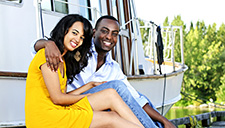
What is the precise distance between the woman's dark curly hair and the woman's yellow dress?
0.21m

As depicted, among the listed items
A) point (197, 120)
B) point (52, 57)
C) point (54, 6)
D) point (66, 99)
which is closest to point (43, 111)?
point (66, 99)

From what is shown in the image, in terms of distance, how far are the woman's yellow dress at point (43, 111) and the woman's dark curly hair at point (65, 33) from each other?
0.21 meters

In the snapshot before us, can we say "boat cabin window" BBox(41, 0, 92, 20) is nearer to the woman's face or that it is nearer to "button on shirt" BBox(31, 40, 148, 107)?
"button on shirt" BBox(31, 40, 148, 107)

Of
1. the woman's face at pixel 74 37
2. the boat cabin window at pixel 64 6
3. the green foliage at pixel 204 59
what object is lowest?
the green foliage at pixel 204 59

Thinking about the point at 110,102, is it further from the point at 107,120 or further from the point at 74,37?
the point at 74,37

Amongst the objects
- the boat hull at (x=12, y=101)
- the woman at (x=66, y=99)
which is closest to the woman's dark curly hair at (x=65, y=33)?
the woman at (x=66, y=99)

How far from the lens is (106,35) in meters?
3.07

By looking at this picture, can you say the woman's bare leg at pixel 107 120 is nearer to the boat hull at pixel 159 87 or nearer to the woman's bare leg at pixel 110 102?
the woman's bare leg at pixel 110 102

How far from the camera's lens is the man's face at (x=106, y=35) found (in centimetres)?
304

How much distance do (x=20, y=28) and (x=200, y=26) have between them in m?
37.5

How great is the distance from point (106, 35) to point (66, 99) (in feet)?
3.39

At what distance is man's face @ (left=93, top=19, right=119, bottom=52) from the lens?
9.99 feet

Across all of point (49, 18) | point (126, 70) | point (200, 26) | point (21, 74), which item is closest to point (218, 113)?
point (126, 70)

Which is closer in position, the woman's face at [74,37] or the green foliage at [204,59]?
the woman's face at [74,37]
